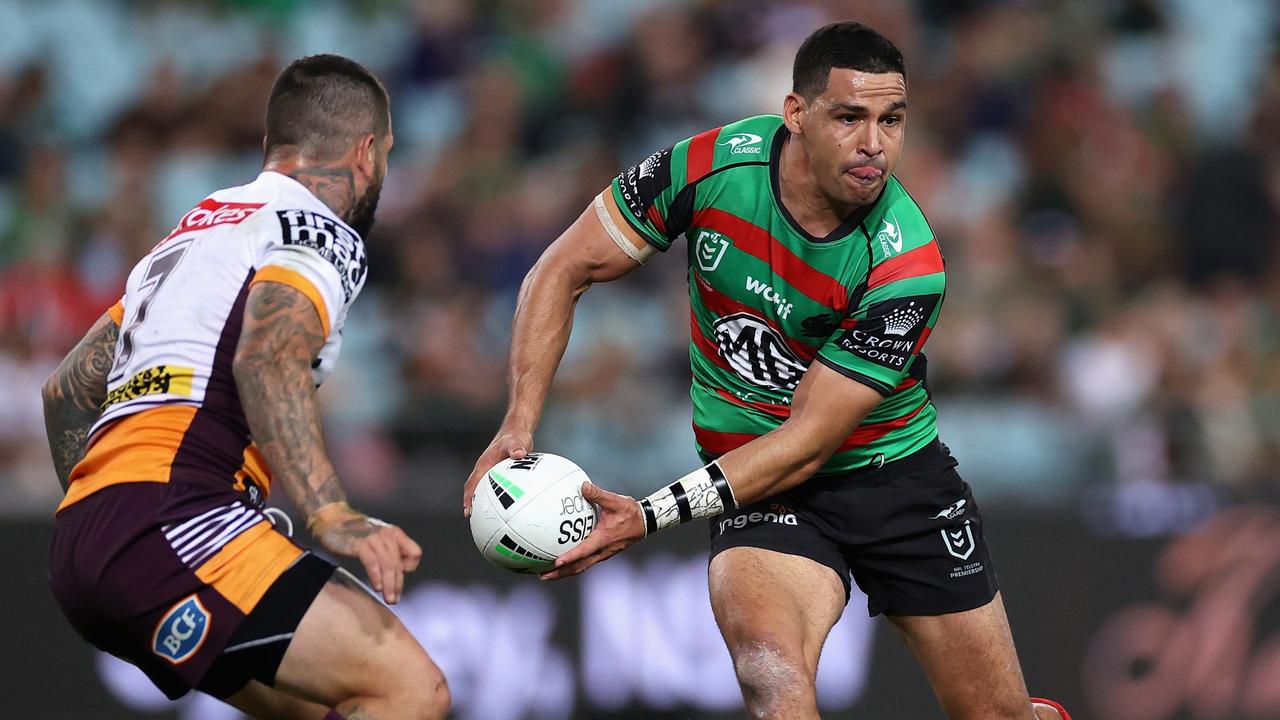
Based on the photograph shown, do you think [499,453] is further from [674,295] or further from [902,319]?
[674,295]

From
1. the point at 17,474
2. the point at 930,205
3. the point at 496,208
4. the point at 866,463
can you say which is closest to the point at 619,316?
the point at 496,208

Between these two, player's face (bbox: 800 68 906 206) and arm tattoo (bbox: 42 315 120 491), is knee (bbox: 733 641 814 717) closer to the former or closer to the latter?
player's face (bbox: 800 68 906 206)

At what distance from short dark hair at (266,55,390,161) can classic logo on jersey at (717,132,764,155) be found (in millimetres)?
1374

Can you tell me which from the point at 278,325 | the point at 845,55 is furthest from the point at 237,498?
the point at 845,55

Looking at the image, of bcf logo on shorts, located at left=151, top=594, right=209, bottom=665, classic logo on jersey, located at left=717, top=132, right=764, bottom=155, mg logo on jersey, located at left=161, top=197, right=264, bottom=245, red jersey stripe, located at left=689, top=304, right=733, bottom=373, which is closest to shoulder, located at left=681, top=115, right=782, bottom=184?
classic logo on jersey, located at left=717, top=132, right=764, bottom=155

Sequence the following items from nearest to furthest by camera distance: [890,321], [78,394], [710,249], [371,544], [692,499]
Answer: [371,544], [78,394], [692,499], [890,321], [710,249]

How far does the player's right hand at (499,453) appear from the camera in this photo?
573 centimetres

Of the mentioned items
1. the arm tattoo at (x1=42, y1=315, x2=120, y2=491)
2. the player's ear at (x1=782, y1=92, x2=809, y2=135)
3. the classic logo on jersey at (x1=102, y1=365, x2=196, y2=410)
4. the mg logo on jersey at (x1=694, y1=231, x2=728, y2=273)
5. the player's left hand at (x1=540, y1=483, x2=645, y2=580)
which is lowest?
the player's left hand at (x1=540, y1=483, x2=645, y2=580)

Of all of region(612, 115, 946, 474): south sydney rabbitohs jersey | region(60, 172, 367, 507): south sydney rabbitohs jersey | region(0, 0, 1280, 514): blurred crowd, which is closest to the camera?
region(60, 172, 367, 507): south sydney rabbitohs jersey

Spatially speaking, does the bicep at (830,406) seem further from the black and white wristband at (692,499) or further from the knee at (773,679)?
the knee at (773,679)

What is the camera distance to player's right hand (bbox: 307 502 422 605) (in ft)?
15.3

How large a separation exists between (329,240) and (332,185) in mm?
360

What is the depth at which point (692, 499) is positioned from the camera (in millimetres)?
5723

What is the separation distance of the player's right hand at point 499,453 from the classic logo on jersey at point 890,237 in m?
1.44
